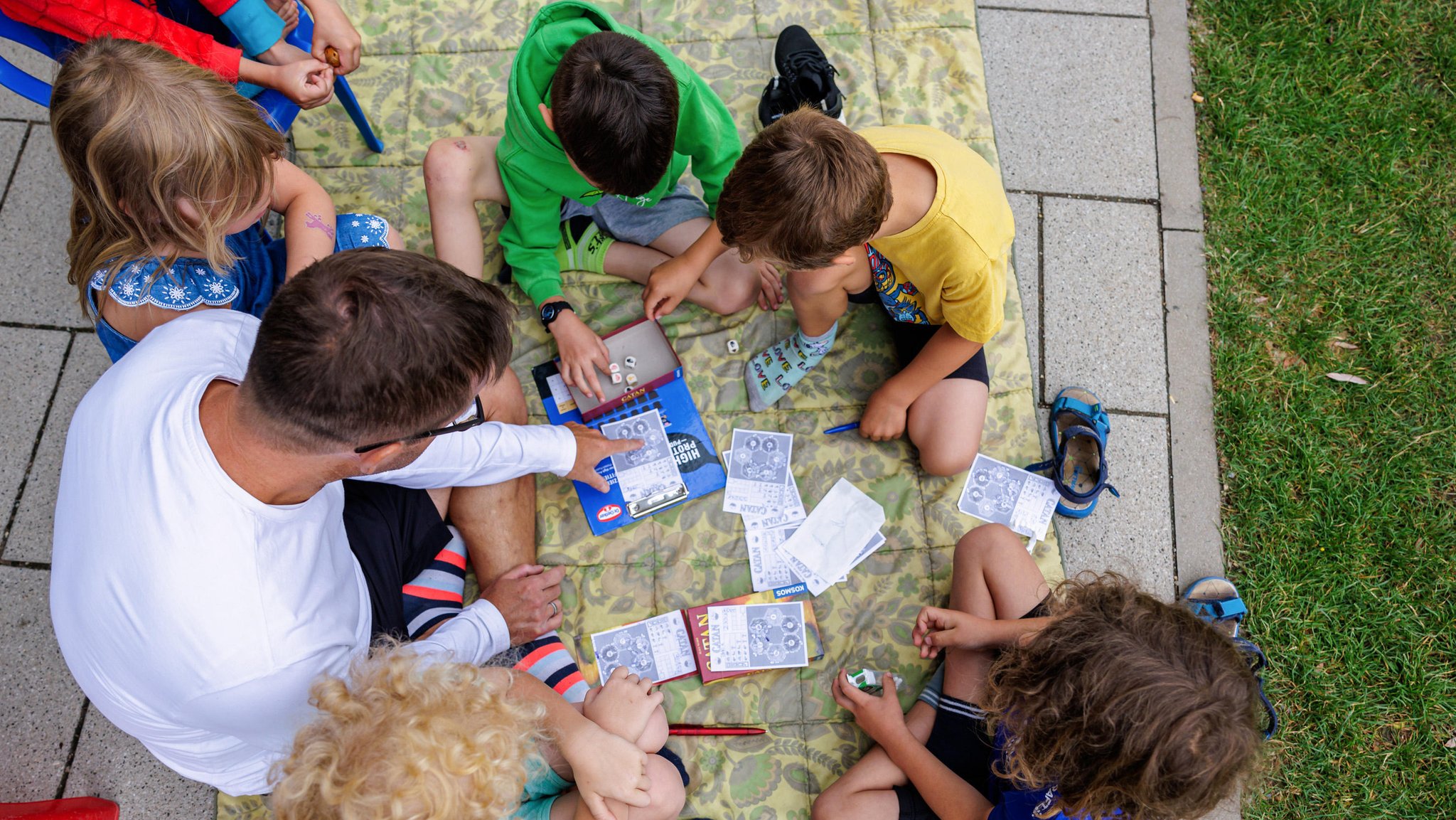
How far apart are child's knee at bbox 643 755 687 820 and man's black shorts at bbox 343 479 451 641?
81 centimetres

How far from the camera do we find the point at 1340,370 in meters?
3.04

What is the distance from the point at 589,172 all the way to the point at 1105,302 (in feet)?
6.59

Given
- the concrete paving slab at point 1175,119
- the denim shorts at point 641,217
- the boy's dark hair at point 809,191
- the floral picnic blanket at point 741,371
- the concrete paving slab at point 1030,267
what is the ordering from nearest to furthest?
the boy's dark hair at point 809,191 < the floral picnic blanket at point 741,371 < the denim shorts at point 641,217 < the concrete paving slab at point 1030,267 < the concrete paving slab at point 1175,119

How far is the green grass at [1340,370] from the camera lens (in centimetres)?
267

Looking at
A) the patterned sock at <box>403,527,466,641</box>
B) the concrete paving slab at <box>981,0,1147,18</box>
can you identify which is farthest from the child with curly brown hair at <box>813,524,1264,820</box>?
the concrete paving slab at <box>981,0,1147,18</box>

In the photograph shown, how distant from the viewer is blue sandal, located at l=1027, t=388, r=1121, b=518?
270cm

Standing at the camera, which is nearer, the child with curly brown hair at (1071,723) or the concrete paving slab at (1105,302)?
the child with curly brown hair at (1071,723)

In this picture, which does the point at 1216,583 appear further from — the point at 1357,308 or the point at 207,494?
the point at 207,494

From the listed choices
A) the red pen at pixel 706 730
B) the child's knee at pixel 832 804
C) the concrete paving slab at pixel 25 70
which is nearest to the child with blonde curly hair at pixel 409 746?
the red pen at pixel 706 730

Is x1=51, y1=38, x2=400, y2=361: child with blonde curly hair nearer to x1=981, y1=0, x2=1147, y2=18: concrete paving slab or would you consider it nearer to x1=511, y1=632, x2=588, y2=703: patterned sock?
x1=511, y1=632, x2=588, y2=703: patterned sock

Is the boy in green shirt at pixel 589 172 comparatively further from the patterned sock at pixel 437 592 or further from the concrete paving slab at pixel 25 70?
the concrete paving slab at pixel 25 70

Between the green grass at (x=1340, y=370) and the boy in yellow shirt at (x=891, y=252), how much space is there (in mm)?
1165

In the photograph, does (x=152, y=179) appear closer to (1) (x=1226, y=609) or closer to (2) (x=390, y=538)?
(2) (x=390, y=538)

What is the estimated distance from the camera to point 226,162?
1.97 m
